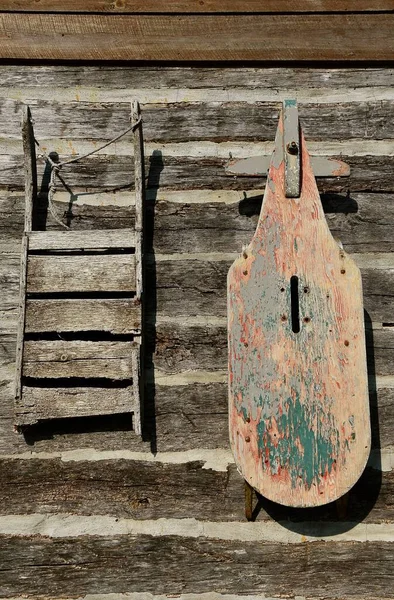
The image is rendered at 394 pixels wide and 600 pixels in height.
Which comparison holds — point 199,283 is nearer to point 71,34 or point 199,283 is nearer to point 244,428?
point 244,428

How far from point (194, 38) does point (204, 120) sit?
485 mm

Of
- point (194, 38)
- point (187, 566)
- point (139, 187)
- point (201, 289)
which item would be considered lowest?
point (187, 566)

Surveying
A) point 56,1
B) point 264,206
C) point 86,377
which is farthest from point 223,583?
point 56,1

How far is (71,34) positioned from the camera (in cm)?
395

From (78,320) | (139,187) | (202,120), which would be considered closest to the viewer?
(78,320)

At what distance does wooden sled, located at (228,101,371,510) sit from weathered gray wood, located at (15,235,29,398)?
3.31ft

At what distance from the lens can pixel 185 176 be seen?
12.5ft

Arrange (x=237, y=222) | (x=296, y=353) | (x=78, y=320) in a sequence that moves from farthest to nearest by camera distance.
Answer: (x=237, y=222) < (x=78, y=320) < (x=296, y=353)

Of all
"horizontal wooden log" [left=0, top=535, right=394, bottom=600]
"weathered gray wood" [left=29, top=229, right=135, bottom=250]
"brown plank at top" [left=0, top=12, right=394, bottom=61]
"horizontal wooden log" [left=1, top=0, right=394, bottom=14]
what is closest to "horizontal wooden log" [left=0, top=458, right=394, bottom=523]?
"horizontal wooden log" [left=0, top=535, right=394, bottom=600]

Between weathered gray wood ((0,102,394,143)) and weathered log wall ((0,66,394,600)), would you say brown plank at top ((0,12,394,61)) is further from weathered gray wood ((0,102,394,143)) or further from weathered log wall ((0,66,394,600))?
weathered gray wood ((0,102,394,143))

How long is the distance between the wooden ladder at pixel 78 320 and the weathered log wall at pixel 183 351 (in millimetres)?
152

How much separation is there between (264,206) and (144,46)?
131 centimetres

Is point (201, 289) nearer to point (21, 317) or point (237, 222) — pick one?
point (237, 222)

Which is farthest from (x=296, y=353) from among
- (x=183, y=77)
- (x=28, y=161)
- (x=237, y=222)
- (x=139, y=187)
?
(x=183, y=77)
